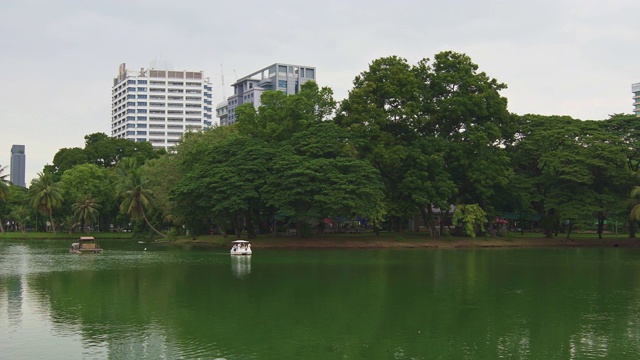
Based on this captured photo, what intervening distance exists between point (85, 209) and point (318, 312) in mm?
80814

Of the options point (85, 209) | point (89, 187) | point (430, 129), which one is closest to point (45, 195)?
point (85, 209)

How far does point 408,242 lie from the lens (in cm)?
6938

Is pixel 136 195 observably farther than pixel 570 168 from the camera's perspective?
Yes

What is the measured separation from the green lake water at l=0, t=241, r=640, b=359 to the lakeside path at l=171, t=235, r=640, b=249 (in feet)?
82.3

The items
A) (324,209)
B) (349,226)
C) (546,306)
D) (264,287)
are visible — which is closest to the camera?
(546,306)

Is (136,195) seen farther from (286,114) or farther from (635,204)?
(635,204)

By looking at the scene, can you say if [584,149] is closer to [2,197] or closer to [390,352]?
[390,352]

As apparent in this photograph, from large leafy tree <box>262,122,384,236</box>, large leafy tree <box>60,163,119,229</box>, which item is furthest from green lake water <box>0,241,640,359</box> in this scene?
large leafy tree <box>60,163,119,229</box>

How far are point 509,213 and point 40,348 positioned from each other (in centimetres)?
7274

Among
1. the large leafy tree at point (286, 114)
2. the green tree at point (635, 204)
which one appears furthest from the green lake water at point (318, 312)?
the large leafy tree at point (286, 114)

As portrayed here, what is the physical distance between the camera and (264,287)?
31000 mm

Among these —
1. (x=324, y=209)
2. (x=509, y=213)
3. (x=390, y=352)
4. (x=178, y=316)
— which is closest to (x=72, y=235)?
(x=324, y=209)

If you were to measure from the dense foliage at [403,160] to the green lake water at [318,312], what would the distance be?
2334cm

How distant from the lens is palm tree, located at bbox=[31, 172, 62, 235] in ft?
305
